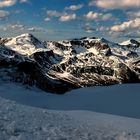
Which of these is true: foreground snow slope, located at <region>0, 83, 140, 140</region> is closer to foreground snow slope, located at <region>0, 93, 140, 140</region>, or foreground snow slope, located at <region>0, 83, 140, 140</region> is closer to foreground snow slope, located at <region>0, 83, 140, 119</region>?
foreground snow slope, located at <region>0, 93, 140, 140</region>

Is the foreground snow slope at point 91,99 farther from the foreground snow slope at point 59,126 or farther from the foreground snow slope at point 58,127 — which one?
the foreground snow slope at point 58,127

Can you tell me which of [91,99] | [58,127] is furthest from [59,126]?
[91,99]

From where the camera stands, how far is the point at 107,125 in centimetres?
2566

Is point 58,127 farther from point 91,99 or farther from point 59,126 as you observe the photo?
point 91,99

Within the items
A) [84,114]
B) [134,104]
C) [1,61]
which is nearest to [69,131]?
[84,114]

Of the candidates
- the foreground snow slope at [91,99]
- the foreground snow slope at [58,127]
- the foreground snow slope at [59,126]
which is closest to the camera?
the foreground snow slope at [58,127]

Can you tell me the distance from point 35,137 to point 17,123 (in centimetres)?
296

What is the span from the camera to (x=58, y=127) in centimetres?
→ 2197

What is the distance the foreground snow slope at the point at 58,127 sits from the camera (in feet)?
63.9

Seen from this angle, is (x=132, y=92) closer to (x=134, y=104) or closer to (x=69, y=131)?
(x=134, y=104)

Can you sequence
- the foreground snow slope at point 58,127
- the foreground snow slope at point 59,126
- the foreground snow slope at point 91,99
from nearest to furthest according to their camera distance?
the foreground snow slope at point 58,127, the foreground snow slope at point 59,126, the foreground snow slope at point 91,99

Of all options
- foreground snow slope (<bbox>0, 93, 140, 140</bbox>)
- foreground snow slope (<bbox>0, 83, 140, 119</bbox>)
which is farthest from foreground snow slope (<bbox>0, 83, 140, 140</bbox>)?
foreground snow slope (<bbox>0, 83, 140, 119</bbox>)

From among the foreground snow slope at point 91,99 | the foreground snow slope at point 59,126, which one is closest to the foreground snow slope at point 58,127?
the foreground snow slope at point 59,126

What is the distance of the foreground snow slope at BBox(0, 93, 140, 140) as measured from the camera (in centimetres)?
1947
